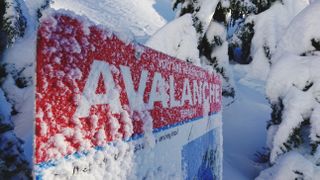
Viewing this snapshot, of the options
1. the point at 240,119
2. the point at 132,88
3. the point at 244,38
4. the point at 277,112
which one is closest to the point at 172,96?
the point at 132,88

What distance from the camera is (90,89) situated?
1.40m

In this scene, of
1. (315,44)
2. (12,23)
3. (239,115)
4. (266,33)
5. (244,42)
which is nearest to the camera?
(12,23)

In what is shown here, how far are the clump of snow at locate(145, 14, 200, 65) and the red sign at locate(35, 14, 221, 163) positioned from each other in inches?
247

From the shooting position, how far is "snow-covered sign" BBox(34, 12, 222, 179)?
123cm

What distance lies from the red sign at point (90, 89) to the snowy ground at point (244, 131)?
16.0ft

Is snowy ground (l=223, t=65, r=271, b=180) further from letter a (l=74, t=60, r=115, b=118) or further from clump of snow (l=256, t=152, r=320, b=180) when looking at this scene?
letter a (l=74, t=60, r=115, b=118)

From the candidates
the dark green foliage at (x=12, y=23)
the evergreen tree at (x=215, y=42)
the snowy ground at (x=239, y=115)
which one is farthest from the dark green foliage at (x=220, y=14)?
the dark green foliage at (x=12, y=23)

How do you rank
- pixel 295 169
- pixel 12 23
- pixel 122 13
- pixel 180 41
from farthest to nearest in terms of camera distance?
pixel 122 13 → pixel 180 41 → pixel 295 169 → pixel 12 23

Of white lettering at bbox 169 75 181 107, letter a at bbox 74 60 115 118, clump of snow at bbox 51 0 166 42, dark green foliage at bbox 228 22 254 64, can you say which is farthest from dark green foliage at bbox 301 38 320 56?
clump of snow at bbox 51 0 166 42

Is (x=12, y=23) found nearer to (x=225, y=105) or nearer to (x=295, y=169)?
(x=295, y=169)

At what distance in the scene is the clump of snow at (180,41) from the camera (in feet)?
27.3

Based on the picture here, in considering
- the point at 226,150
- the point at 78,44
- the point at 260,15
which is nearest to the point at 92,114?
the point at 78,44

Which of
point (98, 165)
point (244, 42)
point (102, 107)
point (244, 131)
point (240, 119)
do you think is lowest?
point (244, 131)

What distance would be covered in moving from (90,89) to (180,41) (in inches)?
283
